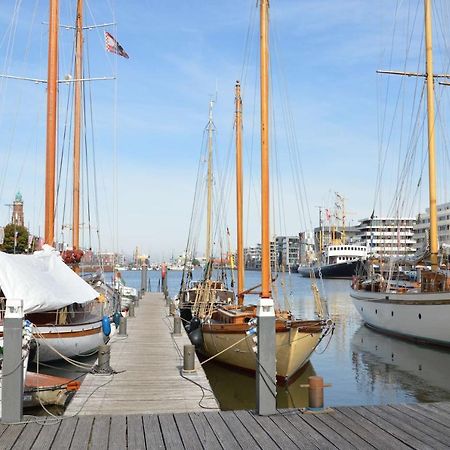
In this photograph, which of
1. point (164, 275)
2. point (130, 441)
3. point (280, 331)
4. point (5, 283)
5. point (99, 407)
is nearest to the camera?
point (130, 441)

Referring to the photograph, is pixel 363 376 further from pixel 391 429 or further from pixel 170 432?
pixel 170 432

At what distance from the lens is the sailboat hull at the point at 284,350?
51.5ft

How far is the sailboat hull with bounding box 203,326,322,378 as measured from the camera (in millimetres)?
15695

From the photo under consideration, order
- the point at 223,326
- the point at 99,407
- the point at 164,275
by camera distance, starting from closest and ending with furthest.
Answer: the point at 99,407 < the point at 223,326 < the point at 164,275

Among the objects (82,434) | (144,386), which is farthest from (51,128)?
(82,434)

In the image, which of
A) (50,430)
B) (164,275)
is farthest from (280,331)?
(164,275)

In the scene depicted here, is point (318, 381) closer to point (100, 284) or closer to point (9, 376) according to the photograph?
point (9, 376)

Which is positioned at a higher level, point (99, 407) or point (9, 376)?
point (9, 376)

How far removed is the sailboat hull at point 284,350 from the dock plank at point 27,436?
778 cm

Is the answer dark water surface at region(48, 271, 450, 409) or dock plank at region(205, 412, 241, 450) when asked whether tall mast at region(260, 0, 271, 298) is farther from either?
dark water surface at region(48, 271, 450, 409)

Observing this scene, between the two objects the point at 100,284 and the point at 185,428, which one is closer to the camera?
the point at 185,428

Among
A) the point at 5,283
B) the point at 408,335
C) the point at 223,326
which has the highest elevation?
the point at 5,283

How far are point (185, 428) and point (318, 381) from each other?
227 centimetres

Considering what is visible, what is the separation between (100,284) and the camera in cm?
2675
